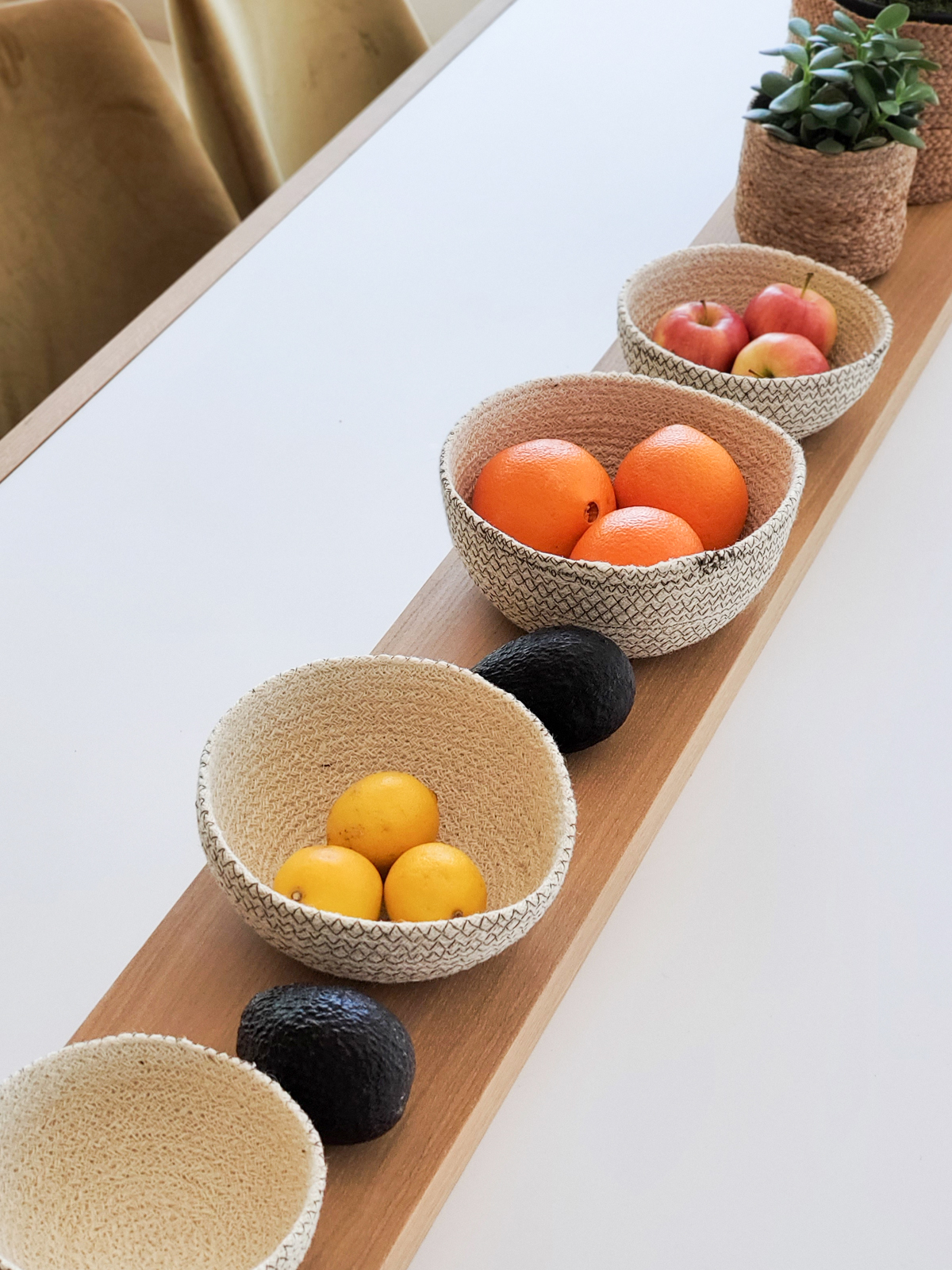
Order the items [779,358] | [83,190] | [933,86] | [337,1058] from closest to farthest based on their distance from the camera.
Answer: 1. [337,1058]
2. [779,358]
3. [933,86]
4. [83,190]

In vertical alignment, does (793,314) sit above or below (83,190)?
below

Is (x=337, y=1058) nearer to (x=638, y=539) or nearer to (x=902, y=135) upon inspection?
(x=638, y=539)

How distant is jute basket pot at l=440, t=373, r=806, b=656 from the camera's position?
632mm

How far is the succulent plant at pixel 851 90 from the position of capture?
899mm

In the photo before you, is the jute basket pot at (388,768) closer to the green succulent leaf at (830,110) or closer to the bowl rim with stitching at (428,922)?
the bowl rim with stitching at (428,922)

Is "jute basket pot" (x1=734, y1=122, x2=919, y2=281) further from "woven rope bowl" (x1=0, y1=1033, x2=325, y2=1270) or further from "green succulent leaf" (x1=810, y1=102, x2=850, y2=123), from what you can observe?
"woven rope bowl" (x1=0, y1=1033, x2=325, y2=1270)

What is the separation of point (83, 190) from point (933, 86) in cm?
84

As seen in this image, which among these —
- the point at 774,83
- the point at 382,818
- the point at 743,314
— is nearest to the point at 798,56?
the point at 774,83

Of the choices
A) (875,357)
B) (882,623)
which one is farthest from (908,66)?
(882,623)

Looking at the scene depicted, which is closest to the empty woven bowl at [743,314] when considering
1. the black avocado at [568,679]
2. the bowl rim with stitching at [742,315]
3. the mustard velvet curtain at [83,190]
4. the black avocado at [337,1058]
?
the bowl rim with stitching at [742,315]

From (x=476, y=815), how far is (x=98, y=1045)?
0.22 m

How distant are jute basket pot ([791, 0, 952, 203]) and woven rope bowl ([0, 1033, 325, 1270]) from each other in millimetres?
959

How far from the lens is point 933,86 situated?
1.05 meters

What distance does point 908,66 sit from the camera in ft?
3.01
